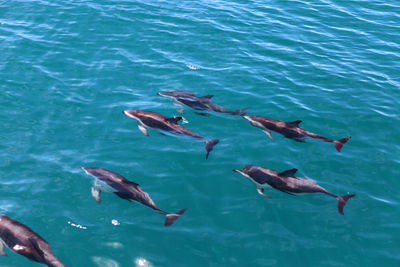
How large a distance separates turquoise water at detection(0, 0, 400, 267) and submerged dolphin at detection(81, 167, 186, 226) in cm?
33

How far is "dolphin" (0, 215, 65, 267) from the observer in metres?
8.95

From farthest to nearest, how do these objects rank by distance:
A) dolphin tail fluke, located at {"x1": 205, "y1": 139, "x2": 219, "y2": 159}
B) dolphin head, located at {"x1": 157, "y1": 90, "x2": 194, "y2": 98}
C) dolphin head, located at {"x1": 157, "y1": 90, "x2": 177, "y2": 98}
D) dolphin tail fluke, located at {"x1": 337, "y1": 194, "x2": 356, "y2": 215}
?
dolphin head, located at {"x1": 157, "y1": 90, "x2": 177, "y2": 98}
dolphin head, located at {"x1": 157, "y1": 90, "x2": 194, "y2": 98}
dolphin tail fluke, located at {"x1": 205, "y1": 139, "x2": 219, "y2": 159}
dolphin tail fluke, located at {"x1": 337, "y1": 194, "x2": 356, "y2": 215}

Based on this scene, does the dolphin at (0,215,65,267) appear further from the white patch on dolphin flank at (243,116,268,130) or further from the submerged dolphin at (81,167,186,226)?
the white patch on dolphin flank at (243,116,268,130)

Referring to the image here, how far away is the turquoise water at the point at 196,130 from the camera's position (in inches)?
403

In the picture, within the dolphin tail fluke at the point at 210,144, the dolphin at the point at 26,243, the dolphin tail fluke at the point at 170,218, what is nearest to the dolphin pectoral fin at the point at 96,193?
the dolphin at the point at 26,243

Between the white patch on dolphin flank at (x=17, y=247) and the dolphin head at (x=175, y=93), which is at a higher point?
the dolphin head at (x=175, y=93)

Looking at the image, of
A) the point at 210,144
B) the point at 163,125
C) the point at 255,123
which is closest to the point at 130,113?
the point at 163,125

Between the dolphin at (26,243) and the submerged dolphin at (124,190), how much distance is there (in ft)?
7.52

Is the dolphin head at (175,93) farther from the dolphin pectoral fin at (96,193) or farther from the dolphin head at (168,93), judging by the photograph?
the dolphin pectoral fin at (96,193)

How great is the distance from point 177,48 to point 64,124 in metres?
8.58

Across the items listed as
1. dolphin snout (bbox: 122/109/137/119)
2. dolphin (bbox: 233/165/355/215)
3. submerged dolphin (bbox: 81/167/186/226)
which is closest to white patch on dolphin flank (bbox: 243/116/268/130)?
dolphin (bbox: 233/165/355/215)

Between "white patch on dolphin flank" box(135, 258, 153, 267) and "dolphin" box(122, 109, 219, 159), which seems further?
"dolphin" box(122, 109, 219, 159)

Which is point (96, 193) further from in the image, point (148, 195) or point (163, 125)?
point (163, 125)

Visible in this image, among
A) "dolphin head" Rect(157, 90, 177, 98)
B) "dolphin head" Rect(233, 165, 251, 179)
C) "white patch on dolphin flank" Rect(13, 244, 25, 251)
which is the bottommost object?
"white patch on dolphin flank" Rect(13, 244, 25, 251)
